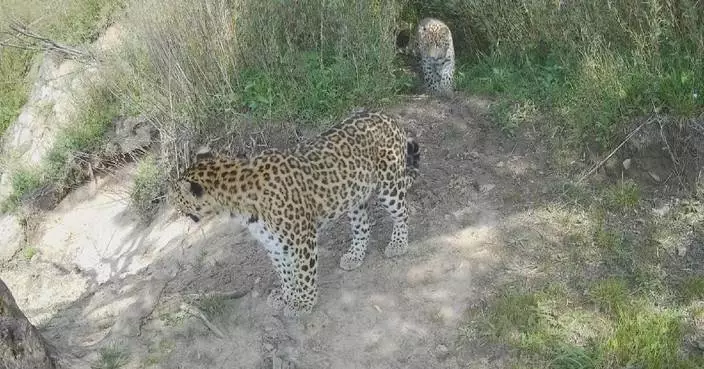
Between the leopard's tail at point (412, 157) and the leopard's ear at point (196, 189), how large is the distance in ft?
6.64

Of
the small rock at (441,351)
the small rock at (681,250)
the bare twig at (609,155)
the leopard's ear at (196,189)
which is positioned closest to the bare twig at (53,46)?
the leopard's ear at (196,189)

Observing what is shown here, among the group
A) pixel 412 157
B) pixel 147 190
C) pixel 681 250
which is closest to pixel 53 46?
pixel 147 190

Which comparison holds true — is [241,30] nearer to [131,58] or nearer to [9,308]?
[131,58]

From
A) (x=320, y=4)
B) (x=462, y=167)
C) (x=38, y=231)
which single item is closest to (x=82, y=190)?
(x=38, y=231)

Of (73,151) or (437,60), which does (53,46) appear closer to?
(73,151)

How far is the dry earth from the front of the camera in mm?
5277

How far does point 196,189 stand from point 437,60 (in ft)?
14.8

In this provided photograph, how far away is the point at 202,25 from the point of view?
7590 millimetres

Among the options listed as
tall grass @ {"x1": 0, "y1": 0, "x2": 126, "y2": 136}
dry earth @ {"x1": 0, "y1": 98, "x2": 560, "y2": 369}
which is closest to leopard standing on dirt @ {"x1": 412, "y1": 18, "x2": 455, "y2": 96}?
dry earth @ {"x1": 0, "y1": 98, "x2": 560, "y2": 369}

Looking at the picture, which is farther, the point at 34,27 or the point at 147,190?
the point at 34,27

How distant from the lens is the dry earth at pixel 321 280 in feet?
17.3

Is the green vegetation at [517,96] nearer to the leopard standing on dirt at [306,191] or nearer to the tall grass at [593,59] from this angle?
the tall grass at [593,59]

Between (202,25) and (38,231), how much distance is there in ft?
11.6

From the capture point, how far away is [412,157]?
611cm
